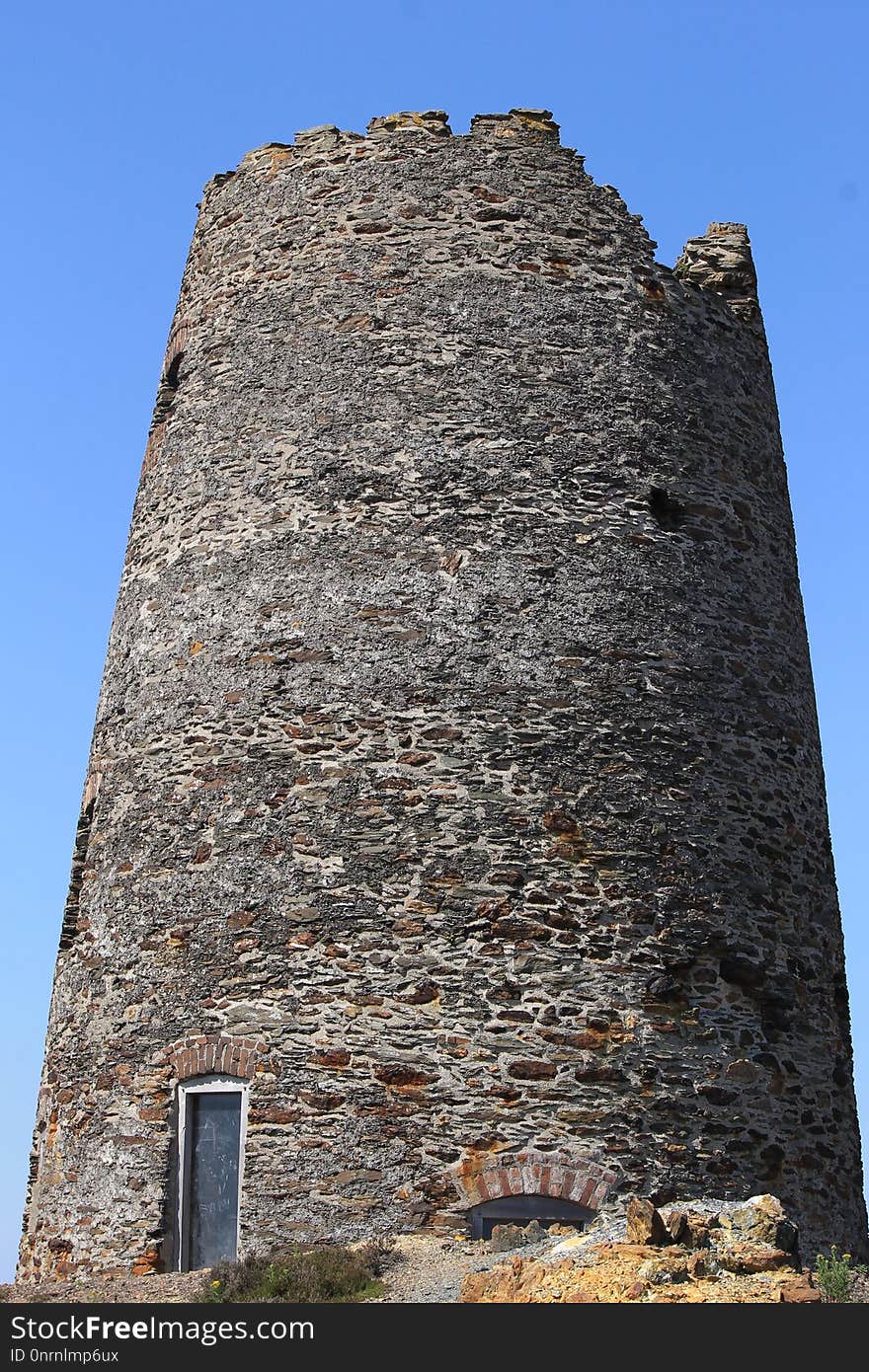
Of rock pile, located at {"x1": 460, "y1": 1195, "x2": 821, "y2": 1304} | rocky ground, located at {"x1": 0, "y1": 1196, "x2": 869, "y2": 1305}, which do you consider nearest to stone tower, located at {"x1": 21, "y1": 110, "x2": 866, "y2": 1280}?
rocky ground, located at {"x1": 0, "y1": 1196, "x2": 869, "y2": 1305}

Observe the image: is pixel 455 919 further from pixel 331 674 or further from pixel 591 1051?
pixel 331 674

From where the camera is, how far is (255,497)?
43.6ft

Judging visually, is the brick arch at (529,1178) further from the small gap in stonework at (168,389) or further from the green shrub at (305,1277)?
the small gap in stonework at (168,389)

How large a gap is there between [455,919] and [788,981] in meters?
2.72

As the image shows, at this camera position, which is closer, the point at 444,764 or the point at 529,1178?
the point at 529,1178

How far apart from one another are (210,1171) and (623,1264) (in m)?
3.87

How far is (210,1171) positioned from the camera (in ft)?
38.7

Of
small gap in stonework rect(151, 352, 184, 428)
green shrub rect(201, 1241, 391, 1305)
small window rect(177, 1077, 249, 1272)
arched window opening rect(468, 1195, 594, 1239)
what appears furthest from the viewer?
small gap in stonework rect(151, 352, 184, 428)

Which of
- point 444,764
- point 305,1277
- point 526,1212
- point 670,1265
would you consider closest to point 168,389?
point 444,764

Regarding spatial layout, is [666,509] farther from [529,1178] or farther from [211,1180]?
[211,1180]

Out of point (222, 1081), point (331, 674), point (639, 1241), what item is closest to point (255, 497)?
point (331, 674)

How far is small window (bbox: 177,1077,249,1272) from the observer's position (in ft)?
38.2

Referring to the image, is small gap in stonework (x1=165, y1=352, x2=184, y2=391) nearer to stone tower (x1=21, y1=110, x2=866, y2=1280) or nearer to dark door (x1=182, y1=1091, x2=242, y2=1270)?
stone tower (x1=21, y1=110, x2=866, y2=1280)

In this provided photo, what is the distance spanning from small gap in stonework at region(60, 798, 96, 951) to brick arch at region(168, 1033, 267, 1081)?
195 cm
